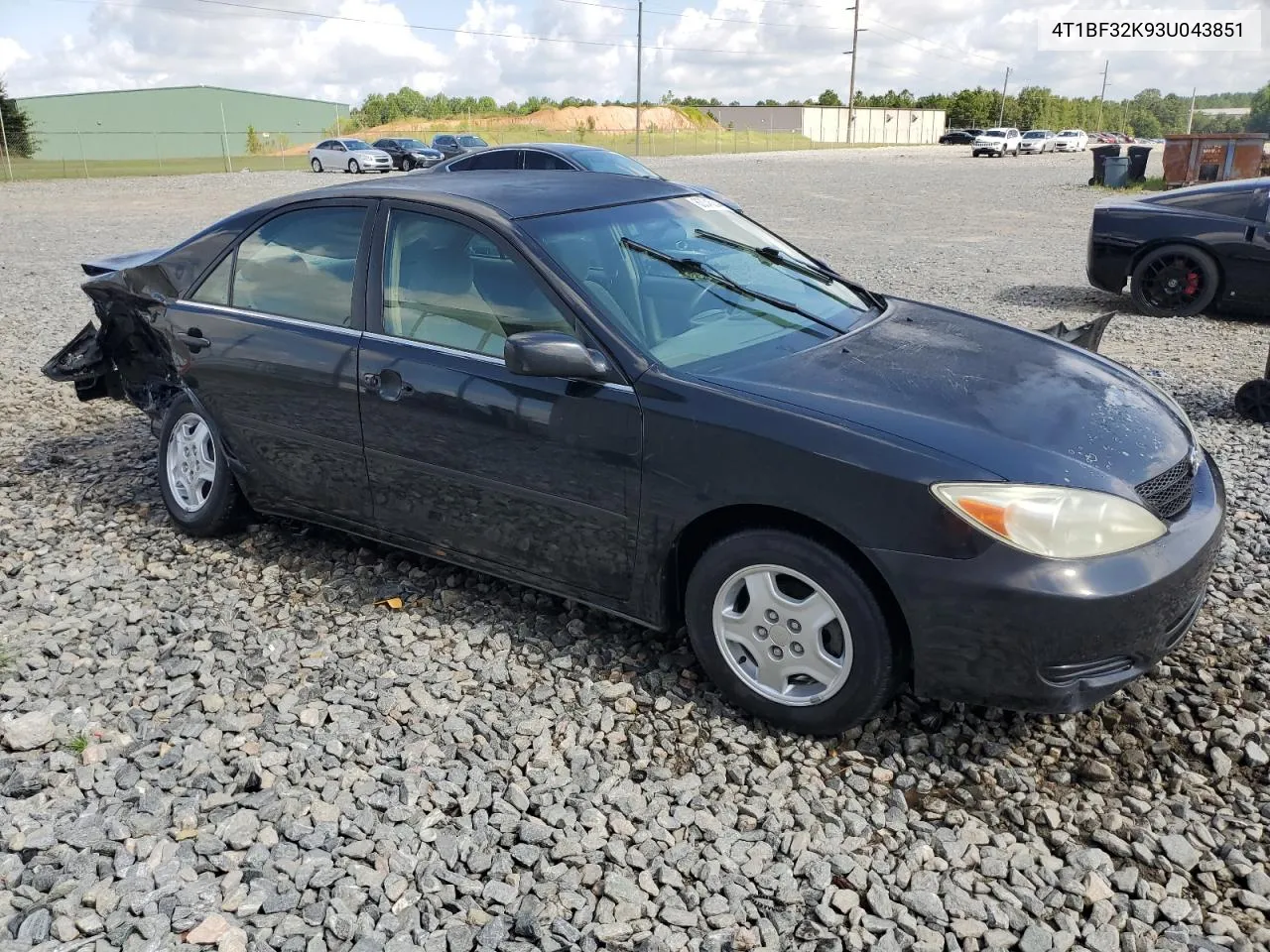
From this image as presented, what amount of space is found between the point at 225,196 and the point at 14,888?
27.2 m

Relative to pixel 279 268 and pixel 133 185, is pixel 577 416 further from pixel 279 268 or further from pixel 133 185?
pixel 133 185

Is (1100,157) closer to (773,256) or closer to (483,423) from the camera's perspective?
(773,256)

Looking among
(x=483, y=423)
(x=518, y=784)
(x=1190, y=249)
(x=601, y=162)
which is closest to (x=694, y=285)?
(x=483, y=423)

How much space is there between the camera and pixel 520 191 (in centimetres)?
409

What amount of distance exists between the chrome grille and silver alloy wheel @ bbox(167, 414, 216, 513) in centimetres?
389

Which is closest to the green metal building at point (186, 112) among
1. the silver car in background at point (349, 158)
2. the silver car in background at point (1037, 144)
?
the silver car in background at point (349, 158)

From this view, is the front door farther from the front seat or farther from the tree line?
the tree line

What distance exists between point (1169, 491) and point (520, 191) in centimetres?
258

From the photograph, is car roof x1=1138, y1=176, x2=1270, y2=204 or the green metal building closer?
car roof x1=1138, y1=176, x2=1270, y2=204

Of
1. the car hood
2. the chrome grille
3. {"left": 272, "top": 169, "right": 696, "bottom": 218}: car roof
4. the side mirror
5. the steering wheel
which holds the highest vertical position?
{"left": 272, "top": 169, "right": 696, "bottom": 218}: car roof

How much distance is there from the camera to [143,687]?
146 inches

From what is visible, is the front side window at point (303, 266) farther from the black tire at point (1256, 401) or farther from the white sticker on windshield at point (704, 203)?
the black tire at point (1256, 401)

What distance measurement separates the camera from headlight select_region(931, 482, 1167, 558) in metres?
2.79

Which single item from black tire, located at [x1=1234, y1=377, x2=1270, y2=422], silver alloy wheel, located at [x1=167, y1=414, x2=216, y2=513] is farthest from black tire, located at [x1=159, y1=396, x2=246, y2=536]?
black tire, located at [x1=1234, y1=377, x2=1270, y2=422]
